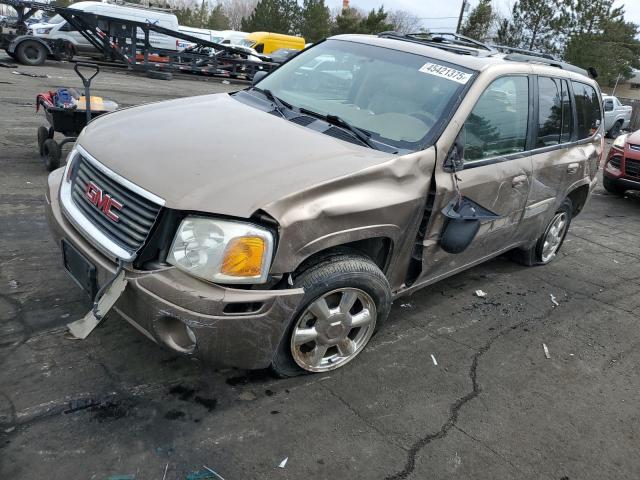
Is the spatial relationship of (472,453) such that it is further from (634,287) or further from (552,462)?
(634,287)

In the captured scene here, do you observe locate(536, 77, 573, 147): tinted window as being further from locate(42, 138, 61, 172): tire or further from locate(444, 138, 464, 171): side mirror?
locate(42, 138, 61, 172): tire

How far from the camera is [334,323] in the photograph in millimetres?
3025

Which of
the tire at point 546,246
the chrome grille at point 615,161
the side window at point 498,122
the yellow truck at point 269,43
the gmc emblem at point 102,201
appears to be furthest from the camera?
the yellow truck at point 269,43

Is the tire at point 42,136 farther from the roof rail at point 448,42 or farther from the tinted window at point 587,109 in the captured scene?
the tinted window at point 587,109

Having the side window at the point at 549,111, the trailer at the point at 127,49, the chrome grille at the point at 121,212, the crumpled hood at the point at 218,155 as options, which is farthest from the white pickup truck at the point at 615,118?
the chrome grille at the point at 121,212

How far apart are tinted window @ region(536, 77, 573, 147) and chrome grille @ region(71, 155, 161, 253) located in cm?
305

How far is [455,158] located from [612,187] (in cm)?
772

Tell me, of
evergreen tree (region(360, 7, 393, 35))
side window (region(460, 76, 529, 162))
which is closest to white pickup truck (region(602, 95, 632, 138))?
side window (region(460, 76, 529, 162))

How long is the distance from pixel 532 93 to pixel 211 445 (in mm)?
3340

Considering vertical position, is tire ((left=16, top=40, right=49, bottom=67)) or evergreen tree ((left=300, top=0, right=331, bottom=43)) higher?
evergreen tree ((left=300, top=0, right=331, bottom=43))

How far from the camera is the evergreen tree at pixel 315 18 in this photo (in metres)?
47.4

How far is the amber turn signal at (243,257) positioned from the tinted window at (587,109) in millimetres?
3621

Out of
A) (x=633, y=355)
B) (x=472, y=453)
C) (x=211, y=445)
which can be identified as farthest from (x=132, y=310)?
(x=633, y=355)

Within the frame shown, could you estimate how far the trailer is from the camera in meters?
16.1
